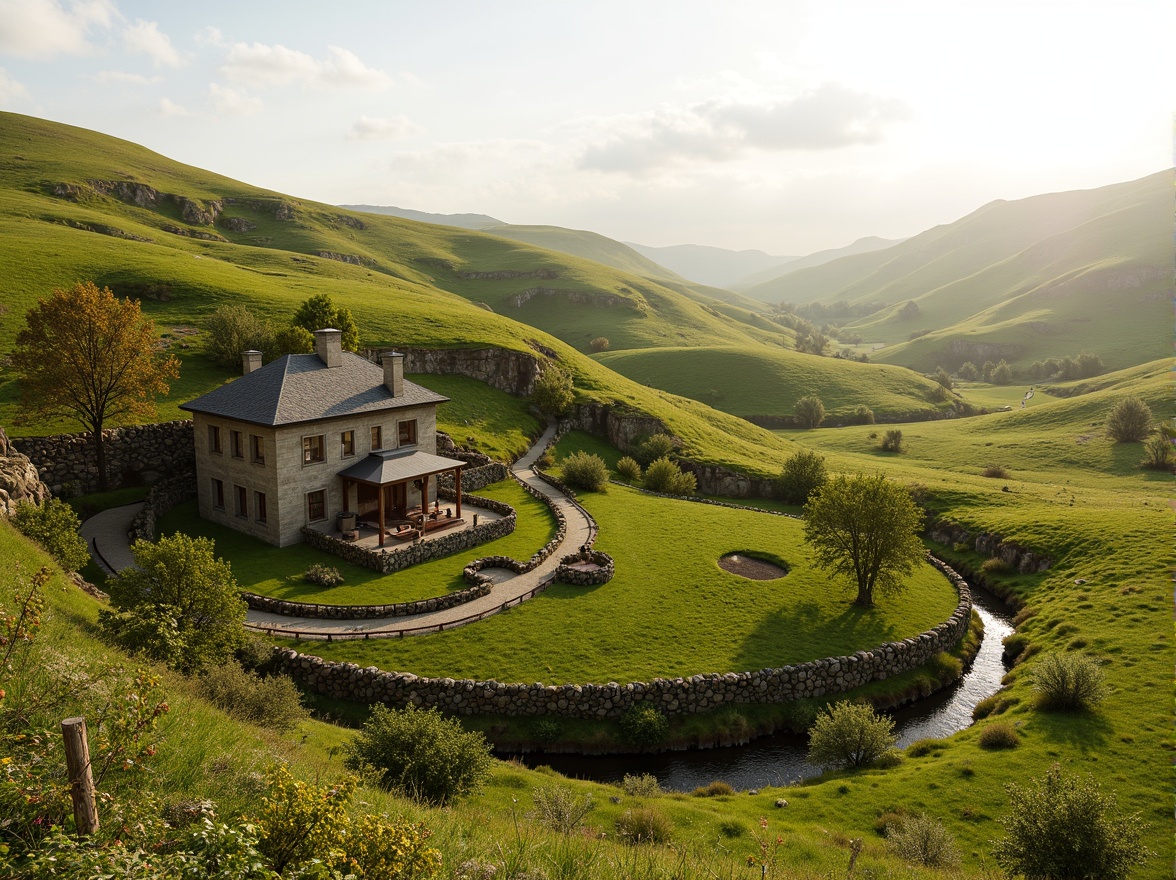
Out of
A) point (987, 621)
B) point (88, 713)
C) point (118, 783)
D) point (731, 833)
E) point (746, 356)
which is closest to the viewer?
point (118, 783)

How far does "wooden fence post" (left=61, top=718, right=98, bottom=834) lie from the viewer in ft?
23.7

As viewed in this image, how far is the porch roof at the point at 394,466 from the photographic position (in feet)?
138

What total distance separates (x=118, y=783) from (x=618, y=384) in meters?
79.9

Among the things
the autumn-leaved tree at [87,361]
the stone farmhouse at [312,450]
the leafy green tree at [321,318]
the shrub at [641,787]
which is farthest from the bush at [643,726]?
the leafy green tree at [321,318]

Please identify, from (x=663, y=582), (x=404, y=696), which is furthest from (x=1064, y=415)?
(x=404, y=696)

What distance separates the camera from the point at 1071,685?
28.3 meters

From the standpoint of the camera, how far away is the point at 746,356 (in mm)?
128625

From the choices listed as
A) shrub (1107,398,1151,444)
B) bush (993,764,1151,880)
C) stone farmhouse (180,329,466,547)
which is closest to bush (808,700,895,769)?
bush (993,764,1151,880)

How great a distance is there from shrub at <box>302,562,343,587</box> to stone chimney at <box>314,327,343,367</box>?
53.0 ft

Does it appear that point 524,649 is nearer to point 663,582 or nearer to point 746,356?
point 663,582

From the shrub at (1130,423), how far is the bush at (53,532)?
10244 centimetres

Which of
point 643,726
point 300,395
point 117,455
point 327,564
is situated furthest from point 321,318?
point 643,726

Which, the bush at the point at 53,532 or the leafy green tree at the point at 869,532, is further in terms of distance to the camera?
the leafy green tree at the point at 869,532

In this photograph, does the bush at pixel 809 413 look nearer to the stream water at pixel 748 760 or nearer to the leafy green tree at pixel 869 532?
the leafy green tree at pixel 869 532
